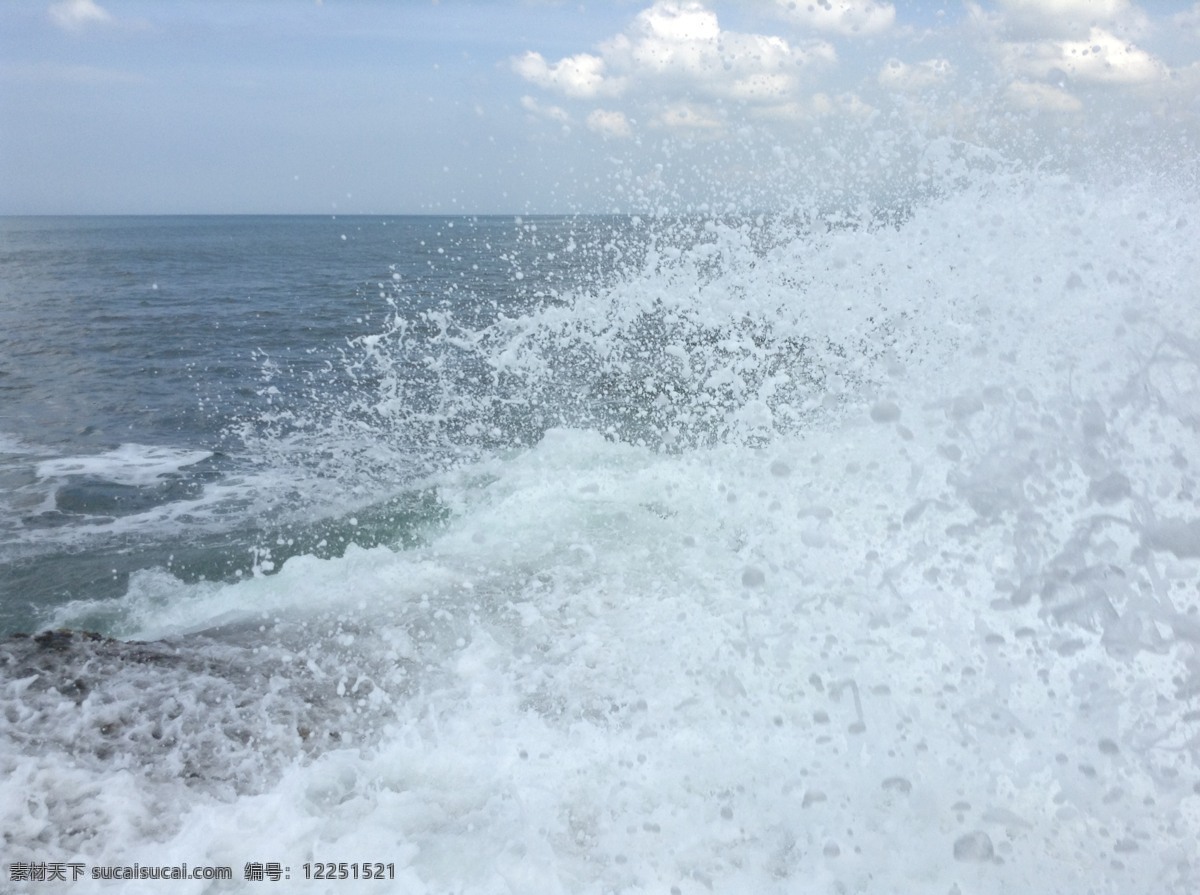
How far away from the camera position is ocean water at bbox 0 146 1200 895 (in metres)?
3.60

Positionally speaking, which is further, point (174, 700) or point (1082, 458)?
point (1082, 458)

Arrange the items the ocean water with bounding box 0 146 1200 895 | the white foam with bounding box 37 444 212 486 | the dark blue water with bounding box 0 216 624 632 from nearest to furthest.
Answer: the ocean water with bounding box 0 146 1200 895, the dark blue water with bounding box 0 216 624 632, the white foam with bounding box 37 444 212 486

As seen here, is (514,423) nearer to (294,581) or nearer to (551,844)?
(294,581)

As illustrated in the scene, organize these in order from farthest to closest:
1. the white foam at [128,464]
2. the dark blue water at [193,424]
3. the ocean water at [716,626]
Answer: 1. the white foam at [128,464]
2. the dark blue water at [193,424]
3. the ocean water at [716,626]

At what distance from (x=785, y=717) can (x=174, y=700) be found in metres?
3.61

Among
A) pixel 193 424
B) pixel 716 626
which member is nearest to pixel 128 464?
pixel 193 424

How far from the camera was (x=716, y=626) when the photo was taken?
502cm

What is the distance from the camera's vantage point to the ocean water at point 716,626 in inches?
142

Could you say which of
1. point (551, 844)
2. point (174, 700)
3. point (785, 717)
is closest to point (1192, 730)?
point (785, 717)

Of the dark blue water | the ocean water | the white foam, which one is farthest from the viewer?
the white foam

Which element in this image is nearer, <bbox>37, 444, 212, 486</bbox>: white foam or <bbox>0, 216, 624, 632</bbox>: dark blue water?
<bbox>0, 216, 624, 632</bbox>: dark blue water

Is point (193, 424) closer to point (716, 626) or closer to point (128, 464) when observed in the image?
point (128, 464)

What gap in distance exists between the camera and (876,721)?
13.7 feet

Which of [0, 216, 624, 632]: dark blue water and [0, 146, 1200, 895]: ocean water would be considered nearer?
[0, 146, 1200, 895]: ocean water
